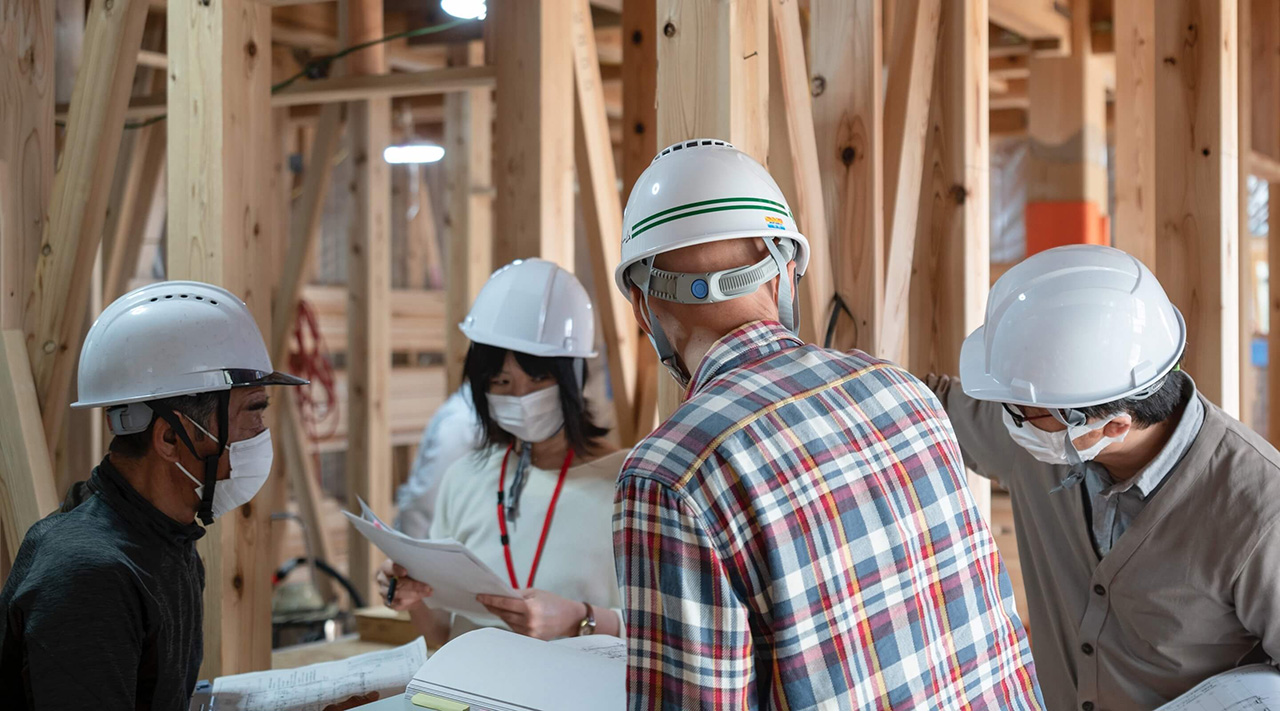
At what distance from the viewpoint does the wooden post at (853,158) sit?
2.18 meters

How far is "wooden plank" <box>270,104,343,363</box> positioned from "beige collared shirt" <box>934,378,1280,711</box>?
335 cm

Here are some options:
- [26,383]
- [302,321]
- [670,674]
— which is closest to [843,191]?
[670,674]

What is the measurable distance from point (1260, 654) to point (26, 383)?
2593 millimetres

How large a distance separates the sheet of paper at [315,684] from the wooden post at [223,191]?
293mm

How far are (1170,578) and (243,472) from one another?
1.65 meters

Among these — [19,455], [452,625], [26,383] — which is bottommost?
[452,625]

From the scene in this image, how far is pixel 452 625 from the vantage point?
2.56m

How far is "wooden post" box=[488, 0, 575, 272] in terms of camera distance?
2.85 m

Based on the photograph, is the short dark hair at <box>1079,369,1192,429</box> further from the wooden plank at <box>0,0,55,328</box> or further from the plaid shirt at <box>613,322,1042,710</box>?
the wooden plank at <box>0,0,55,328</box>

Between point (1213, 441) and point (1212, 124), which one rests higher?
point (1212, 124)

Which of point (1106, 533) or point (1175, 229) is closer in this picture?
point (1106, 533)

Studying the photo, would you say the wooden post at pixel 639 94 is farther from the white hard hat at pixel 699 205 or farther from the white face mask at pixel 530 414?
the white hard hat at pixel 699 205

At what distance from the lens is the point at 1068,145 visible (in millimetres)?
4730

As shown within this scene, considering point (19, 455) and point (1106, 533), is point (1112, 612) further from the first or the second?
point (19, 455)
